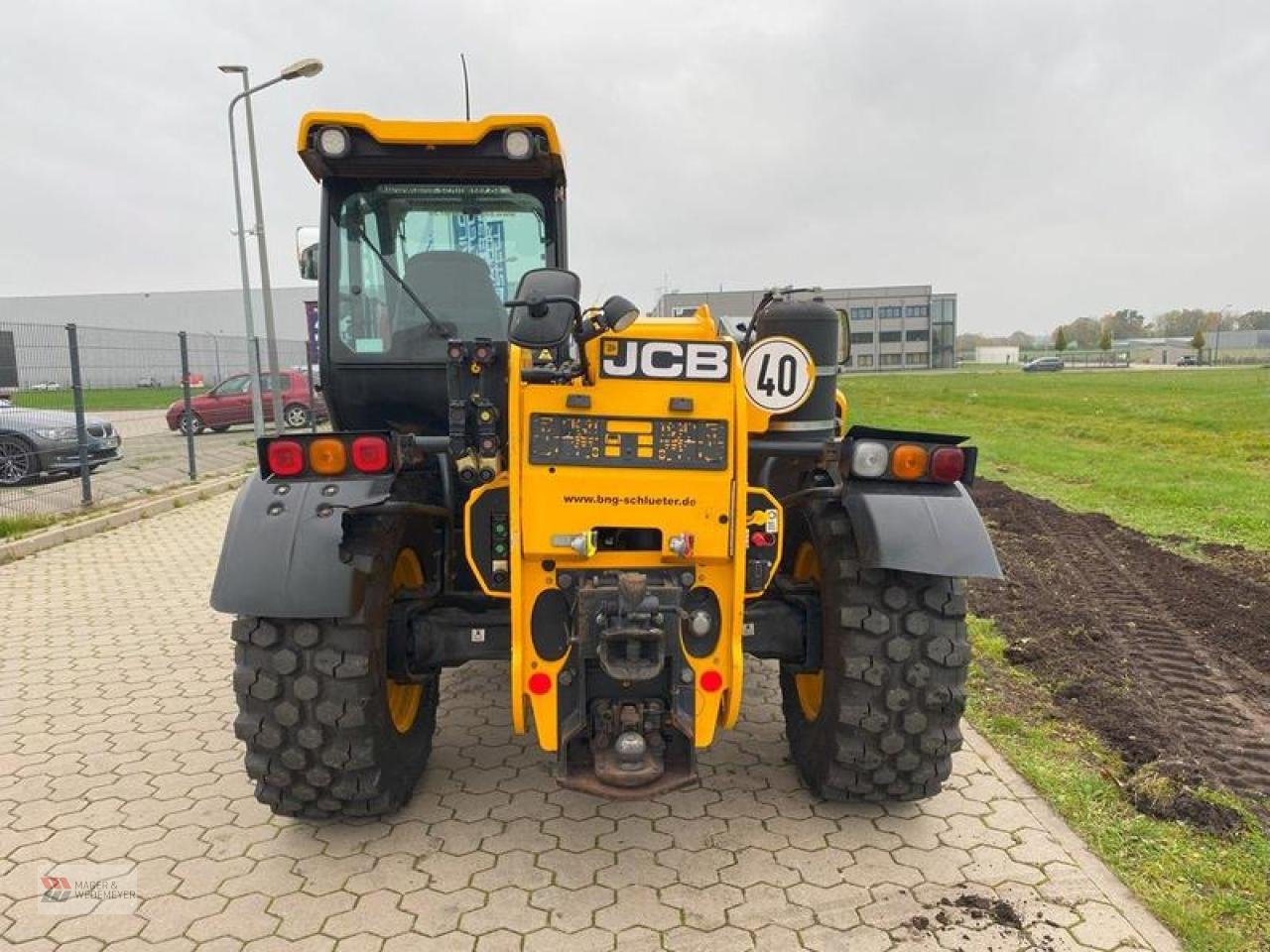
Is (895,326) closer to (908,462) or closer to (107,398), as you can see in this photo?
(107,398)

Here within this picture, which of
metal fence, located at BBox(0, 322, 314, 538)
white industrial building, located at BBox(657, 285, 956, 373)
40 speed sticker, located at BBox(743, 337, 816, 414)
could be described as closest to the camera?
40 speed sticker, located at BBox(743, 337, 816, 414)

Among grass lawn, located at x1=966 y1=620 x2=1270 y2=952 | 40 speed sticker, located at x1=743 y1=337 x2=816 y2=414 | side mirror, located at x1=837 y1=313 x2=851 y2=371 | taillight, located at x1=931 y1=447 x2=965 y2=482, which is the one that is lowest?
grass lawn, located at x1=966 y1=620 x2=1270 y2=952

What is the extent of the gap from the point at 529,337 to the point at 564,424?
395 mm

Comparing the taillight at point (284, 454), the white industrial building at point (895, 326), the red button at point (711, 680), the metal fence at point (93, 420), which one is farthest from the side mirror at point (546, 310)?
the white industrial building at point (895, 326)

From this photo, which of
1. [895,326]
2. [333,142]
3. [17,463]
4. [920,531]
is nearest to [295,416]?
[17,463]

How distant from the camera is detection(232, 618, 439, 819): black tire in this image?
10.5 ft

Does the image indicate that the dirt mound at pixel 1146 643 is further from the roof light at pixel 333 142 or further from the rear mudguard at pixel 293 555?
the roof light at pixel 333 142

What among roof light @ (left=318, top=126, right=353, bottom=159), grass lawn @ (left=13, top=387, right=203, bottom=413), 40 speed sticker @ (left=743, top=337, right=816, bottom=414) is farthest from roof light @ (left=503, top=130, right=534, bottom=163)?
grass lawn @ (left=13, top=387, right=203, bottom=413)

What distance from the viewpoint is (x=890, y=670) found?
3270mm

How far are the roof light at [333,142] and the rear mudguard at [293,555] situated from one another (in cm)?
144

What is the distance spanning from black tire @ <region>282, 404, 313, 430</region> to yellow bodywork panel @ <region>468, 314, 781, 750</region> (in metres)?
19.0

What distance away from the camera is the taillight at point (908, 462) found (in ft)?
11.0

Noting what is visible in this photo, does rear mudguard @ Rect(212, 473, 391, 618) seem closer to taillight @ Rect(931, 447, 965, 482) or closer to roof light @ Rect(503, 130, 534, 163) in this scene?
roof light @ Rect(503, 130, 534, 163)

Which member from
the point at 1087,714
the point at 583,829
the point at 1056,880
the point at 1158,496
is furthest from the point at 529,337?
the point at 1158,496
